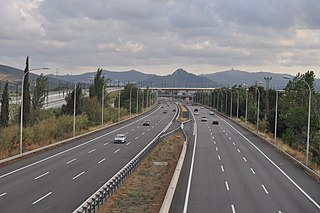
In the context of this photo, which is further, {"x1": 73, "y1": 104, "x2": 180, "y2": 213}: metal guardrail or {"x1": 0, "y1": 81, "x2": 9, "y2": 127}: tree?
{"x1": 0, "y1": 81, "x2": 9, "y2": 127}: tree

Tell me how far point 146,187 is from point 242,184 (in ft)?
18.1

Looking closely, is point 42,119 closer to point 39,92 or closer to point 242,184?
point 39,92

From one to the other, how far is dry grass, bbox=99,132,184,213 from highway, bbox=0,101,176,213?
1.35m

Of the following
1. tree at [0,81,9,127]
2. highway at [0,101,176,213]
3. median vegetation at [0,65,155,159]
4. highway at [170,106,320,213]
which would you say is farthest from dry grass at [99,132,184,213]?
tree at [0,81,9,127]

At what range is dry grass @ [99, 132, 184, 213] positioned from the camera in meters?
22.4

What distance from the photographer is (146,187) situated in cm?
2852

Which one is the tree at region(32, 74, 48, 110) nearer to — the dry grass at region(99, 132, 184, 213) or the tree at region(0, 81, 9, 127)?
the tree at region(0, 81, 9, 127)

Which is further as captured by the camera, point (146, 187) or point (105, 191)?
point (146, 187)

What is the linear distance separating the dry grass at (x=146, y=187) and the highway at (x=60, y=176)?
4.41 feet

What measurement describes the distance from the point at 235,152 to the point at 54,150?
16312 millimetres

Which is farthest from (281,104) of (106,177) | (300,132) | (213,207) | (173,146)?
(213,207)

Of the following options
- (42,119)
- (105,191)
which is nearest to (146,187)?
(105,191)

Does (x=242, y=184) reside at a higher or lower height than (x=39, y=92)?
lower

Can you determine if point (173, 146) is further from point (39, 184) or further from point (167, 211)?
point (167, 211)
